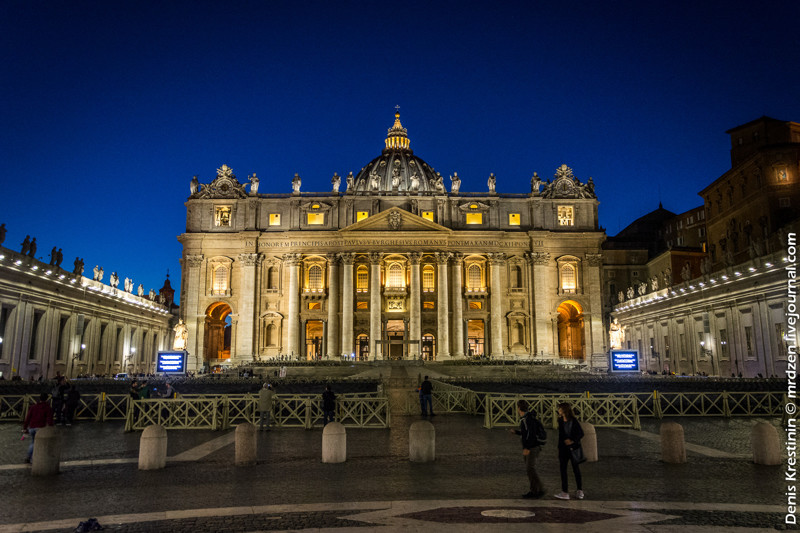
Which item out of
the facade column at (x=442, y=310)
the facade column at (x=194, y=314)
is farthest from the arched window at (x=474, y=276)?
the facade column at (x=194, y=314)

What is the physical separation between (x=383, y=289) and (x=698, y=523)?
61.7 metres

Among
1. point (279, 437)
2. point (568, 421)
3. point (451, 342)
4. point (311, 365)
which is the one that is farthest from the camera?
point (451, 342)

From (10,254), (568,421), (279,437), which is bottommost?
(279,437)

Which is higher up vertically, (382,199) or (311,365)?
(382,199)

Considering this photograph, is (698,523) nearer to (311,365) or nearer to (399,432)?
(399,432)

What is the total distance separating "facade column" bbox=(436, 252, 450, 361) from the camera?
223ft

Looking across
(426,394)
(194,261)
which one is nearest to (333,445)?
(426,394)

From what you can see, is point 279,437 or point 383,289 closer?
point 279,437

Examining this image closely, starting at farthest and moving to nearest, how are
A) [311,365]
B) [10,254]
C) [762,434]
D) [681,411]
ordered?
[311,365] < [10,254] < [681,411] < [762,434]

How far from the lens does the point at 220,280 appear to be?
72.0 meters

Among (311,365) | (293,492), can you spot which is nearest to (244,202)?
(311,365)

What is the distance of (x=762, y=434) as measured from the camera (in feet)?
43.7

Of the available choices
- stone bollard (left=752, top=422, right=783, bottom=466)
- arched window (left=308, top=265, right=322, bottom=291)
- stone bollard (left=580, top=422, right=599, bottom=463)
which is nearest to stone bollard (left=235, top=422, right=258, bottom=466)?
stone bollard (left=580, top=422, right=599, bottom=463)

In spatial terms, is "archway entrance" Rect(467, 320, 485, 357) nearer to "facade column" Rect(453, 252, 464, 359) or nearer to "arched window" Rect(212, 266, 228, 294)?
"facade column" Rect(453, 252, 464, 359)
